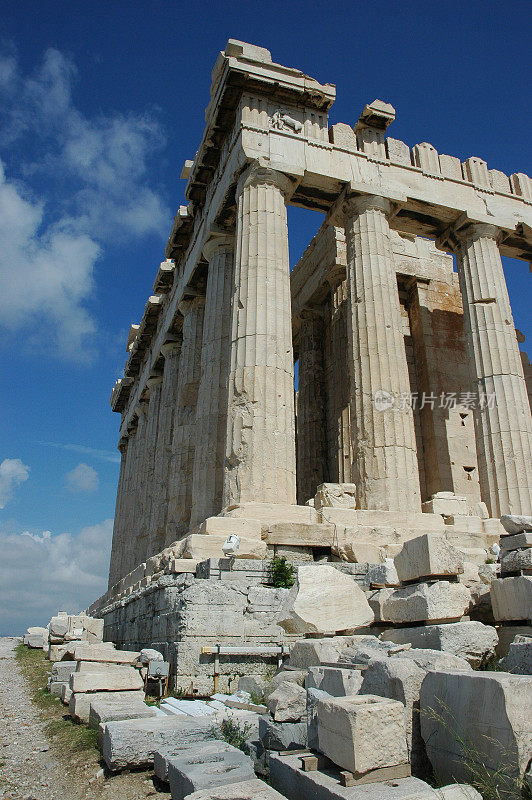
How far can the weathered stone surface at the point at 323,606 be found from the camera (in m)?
7.74

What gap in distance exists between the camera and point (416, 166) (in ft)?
62.3

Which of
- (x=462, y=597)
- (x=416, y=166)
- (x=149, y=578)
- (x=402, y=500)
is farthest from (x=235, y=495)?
(x=416, y=166)

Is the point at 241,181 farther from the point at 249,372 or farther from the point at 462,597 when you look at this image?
the point at 462,597

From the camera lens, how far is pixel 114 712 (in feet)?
22.1

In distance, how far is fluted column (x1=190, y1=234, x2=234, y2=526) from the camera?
17.0m

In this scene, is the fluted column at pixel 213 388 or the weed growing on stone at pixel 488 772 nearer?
the weed growing on stone at pixel 488 772

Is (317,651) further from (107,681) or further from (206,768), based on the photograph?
(107,681)

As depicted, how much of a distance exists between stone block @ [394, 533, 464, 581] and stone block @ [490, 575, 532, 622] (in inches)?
22.2

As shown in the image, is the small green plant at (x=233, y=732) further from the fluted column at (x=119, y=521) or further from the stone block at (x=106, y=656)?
the fluted column at (x=119, y=521)

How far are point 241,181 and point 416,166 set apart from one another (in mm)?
5913

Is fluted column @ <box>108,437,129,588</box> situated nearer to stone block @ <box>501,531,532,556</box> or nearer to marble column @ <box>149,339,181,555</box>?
marble column @ <box>149,339,181,555</box>

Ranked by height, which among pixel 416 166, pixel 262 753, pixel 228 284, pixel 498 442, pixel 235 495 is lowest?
pixel 262 753

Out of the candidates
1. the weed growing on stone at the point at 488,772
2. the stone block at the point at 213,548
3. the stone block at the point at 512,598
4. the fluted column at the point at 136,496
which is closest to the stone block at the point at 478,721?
the weed growing on stone at the point at 488,772

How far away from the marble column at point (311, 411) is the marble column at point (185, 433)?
4262 mm
